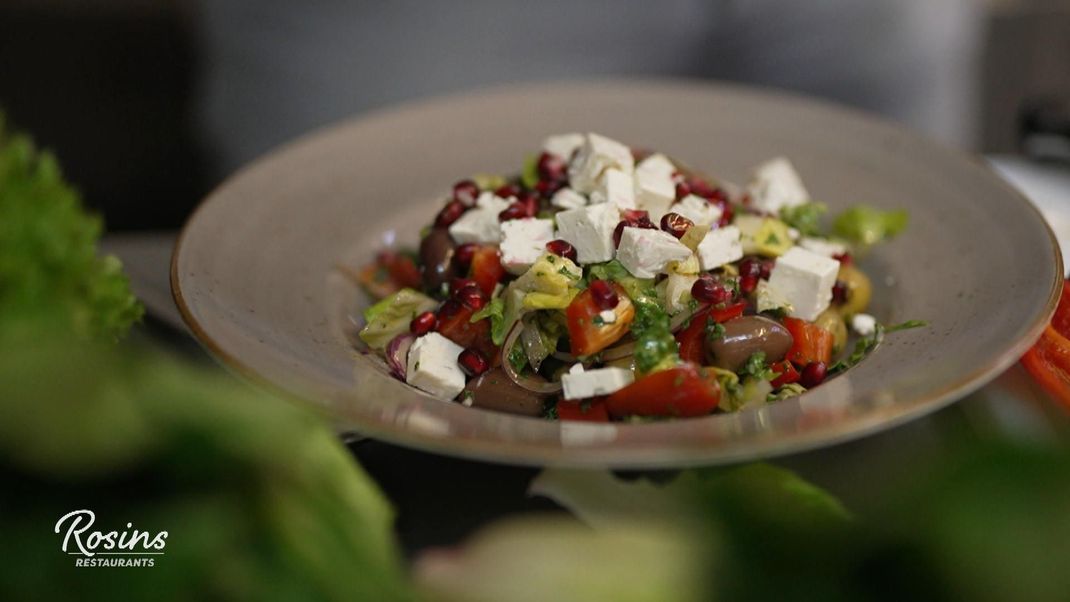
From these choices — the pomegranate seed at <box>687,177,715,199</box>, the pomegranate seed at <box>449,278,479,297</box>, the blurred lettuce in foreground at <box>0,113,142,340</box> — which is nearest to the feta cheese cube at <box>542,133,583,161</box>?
the pomegranate seed at <box>687,177,715,199</box>

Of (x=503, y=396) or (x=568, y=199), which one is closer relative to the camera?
(x=503, y=396)

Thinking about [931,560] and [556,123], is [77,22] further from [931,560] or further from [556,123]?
[931,560]

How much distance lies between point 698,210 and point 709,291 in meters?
0.21

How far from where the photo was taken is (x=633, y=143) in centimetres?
222

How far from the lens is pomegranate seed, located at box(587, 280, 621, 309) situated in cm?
148

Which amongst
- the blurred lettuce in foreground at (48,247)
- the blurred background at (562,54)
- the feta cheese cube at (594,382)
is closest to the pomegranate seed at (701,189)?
the feta cheese cube at (594,382)

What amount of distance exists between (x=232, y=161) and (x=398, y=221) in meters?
1.76

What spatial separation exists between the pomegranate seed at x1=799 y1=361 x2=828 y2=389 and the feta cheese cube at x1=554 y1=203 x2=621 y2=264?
358mm

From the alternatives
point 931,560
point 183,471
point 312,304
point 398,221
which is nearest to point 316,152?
point 398,221

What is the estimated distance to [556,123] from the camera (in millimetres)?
2271

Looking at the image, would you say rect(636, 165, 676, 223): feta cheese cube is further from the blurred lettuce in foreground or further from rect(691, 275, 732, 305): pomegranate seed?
the blurred lettuce in foreground

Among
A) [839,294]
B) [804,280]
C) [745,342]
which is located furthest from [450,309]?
[839,294]

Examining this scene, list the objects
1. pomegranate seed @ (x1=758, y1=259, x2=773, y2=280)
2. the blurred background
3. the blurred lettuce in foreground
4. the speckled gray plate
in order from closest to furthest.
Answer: the blurred lettuce in foreground < the speckled gray plate < pomegranate seed @ (x1=758, y1=259, x2=773, y2=280) < the blurred background

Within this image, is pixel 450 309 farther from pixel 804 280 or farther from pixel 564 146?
pixel 804 280
